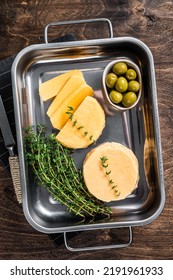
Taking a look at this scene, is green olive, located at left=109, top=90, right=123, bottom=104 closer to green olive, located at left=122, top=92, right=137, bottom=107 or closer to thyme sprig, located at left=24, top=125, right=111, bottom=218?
green olive, located at left=122, top=92, right=137, bottom=107

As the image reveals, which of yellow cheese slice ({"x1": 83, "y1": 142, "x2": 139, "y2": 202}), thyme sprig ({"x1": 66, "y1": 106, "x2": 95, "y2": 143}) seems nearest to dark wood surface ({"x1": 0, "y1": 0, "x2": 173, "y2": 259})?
yellow cheese slice ({"x1": 83, "y1": 142, "x2": 139, "y2": 202})

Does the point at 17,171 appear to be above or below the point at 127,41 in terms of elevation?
below

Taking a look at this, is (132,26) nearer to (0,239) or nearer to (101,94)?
(101,94)

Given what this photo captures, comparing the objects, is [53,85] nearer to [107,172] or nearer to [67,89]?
[67,89]
